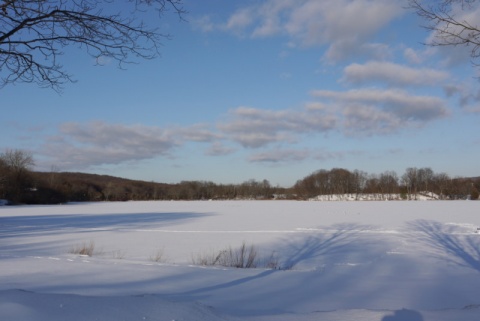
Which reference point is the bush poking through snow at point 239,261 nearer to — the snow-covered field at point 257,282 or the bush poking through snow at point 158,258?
the snow-covered field at point 257,282

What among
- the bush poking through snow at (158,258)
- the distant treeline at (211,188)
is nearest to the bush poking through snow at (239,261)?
the bush poking through snow at (158,258)

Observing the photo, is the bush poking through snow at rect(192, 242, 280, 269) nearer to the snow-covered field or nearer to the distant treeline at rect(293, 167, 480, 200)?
the snow-covered field

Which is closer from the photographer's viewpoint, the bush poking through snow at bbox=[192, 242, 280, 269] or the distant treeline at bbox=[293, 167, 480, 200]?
the bush poking through snow at bbox=[192, 242, 280, 269]

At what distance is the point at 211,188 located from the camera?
4783 inches

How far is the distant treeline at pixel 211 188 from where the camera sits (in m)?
70.4

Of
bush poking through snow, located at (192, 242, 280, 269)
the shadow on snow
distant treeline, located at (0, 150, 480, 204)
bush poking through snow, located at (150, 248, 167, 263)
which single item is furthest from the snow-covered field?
distant treeline, located at (0, 150, 480, 204)

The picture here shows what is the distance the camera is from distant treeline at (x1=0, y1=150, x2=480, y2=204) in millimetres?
70438

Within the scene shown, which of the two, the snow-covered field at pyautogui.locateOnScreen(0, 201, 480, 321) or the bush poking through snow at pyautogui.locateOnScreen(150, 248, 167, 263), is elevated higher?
the snow-covered field at pyautogui.locateOnScreen(0, 201, 480, 321)

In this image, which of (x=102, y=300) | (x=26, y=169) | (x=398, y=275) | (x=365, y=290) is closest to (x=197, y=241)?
(x=398, y=275)

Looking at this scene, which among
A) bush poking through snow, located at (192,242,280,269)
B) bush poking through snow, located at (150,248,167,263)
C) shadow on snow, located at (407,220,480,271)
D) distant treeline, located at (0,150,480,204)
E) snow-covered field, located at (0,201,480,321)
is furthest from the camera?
distant treeline, located at (0,150,480,204)

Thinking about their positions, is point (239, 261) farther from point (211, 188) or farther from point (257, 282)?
point (211, 188)

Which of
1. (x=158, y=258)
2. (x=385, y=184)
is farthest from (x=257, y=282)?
(x=385, y=184)

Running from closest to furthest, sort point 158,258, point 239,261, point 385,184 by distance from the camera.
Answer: point 239,261, point 158,258, point 385,184

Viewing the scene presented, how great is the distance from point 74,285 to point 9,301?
2858mm
